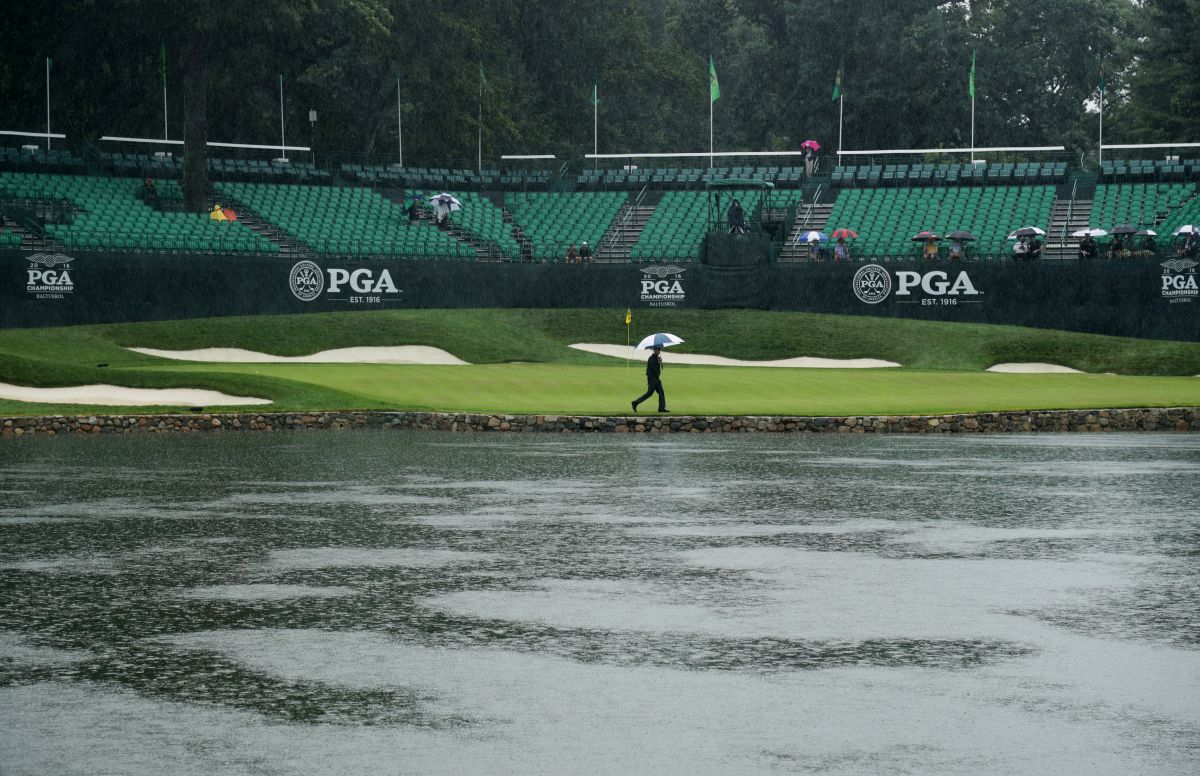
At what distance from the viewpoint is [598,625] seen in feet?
36.6

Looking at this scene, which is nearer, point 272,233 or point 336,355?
point 336,355

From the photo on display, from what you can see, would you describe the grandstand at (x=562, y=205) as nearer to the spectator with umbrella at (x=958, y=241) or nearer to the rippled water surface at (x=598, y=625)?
the spectator with umbrella at (x=958, y=241)

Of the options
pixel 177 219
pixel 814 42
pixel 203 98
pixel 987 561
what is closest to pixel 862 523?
pixel 987 561

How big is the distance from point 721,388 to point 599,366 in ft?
27.3

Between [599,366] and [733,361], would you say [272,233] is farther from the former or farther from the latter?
[733,361]

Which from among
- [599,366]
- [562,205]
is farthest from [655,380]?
[562,205]

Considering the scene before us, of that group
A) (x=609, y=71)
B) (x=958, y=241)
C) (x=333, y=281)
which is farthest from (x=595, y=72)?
(x=333, y=281)

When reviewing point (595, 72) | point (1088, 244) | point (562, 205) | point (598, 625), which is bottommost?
point (598, 625)

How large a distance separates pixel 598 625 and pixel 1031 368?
39512 mm

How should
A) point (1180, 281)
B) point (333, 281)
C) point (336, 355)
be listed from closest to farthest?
point (336, 355) → point (1180, 281) → point (333, 281)

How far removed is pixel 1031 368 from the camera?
48.2m

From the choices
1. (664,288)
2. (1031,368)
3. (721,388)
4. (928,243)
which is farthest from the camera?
(664,288)

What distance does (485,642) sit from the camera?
10578 millimetres

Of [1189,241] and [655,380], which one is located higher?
[1189,241]
